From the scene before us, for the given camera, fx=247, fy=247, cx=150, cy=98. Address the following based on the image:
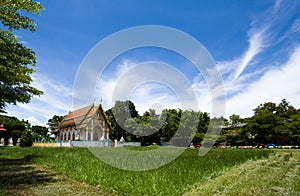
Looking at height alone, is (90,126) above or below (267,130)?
above

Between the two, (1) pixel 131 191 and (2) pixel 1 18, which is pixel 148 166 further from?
(2) pixel 1 18

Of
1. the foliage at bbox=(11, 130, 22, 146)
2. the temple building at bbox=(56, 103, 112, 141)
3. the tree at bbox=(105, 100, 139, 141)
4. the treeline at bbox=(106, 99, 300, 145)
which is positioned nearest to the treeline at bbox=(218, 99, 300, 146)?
the treeline at bbox=(106, 99, 300, 145)

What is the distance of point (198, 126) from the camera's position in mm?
46844

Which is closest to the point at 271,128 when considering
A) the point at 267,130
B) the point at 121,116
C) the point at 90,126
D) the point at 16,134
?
the point at 267,130

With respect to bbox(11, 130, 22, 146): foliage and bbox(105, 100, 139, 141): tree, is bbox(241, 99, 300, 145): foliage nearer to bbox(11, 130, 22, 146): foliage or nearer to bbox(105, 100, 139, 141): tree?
bbox(105, 100, 139, 141): tree

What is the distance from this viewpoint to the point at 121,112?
4116 cm

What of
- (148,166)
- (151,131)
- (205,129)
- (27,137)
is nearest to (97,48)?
(148,166)

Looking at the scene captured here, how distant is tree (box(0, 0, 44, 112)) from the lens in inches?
369

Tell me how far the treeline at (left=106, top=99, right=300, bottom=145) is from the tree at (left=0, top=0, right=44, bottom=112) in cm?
2459

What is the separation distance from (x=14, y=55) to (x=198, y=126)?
130ft

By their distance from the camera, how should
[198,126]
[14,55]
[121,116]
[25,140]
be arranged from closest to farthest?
[14,55], [25,140], [121,116], [198,126]

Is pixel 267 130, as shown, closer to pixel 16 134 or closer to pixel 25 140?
pixel 25 140

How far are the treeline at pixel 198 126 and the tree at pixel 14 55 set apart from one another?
24589 mm

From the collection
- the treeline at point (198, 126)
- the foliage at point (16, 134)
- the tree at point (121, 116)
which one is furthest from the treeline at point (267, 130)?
the foliage at point (16, 134)
